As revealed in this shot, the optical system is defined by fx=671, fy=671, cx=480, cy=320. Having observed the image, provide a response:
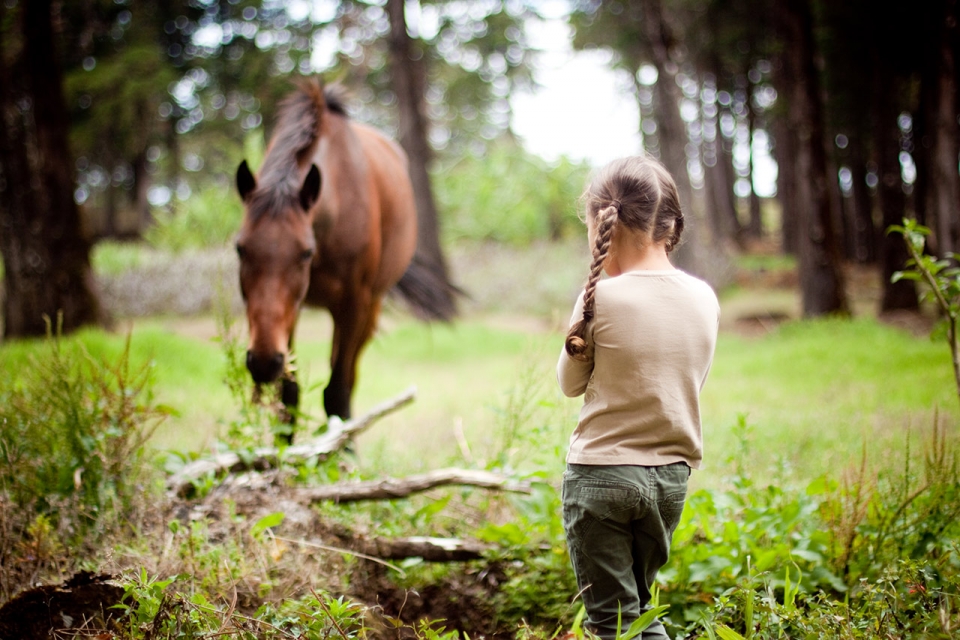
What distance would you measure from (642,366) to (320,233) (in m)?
2.76

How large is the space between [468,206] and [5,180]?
13.1m

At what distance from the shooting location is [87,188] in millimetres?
26172

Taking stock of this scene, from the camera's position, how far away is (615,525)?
207 cm

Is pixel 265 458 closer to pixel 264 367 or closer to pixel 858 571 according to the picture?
pixel 264 367

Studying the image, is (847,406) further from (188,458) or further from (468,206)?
(468,206)

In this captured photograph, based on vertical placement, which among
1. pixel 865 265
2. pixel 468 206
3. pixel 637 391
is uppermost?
pixel 468 206

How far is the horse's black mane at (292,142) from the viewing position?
3.73 meters

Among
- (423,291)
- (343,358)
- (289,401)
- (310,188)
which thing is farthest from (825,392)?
(310,188)

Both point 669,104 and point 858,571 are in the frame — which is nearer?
point 858,571

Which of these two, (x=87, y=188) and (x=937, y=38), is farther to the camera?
(x=87, y=188)

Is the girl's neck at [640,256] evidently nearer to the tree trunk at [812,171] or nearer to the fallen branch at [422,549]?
the fallen branch at [422,549]

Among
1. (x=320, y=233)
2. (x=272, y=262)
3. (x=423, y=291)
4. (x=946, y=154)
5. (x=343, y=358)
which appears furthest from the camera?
(x=946, y=154)

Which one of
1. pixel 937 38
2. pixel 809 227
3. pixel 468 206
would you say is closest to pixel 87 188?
pixel 468 206

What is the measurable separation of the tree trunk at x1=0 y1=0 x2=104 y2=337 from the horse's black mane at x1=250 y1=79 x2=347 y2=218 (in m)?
5.55
